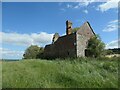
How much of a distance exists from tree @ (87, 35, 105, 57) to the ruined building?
1065 millimetres

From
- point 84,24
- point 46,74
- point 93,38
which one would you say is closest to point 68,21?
point 84,24

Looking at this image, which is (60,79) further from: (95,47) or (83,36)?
(83,36)

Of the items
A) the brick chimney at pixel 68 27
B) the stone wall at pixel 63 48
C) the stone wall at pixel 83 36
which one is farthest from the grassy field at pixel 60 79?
the brick chimney at pixel 68 27

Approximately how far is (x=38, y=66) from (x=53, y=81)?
16.4 ft

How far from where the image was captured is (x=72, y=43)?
1775 inches

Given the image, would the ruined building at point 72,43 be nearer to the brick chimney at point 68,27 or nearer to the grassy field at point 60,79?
the brick chimney at point 68,27

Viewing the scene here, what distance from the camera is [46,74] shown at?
49.5ft

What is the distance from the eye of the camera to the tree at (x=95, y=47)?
4466 cm

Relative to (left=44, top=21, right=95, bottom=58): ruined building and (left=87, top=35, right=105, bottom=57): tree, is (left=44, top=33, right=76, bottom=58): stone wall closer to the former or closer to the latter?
(left=44, top=21, right=95, bottom=58): ruined building

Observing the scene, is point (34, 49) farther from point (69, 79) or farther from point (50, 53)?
point (69, 79)

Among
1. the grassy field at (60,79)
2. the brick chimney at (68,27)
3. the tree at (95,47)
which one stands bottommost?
A: the grassy field at (60,79)

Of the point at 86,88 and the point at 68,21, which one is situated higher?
the point at 68,21

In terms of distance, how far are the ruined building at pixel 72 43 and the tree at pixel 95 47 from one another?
3.49 feet

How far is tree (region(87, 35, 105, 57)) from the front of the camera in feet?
147
